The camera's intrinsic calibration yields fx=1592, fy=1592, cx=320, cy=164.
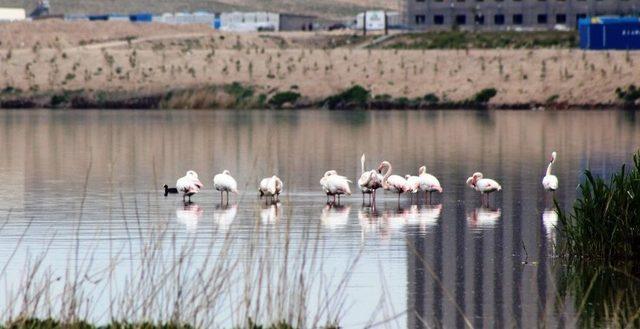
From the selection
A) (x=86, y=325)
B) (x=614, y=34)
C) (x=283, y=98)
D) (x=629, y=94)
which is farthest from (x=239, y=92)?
(x=86, y=325)

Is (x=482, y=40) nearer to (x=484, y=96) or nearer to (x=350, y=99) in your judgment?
(x=350, y=99)

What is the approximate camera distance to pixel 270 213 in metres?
25.6

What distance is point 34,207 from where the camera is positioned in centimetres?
2659

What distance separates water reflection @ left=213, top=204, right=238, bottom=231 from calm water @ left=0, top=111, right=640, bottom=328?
0.06 metres

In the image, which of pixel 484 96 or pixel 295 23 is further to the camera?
pixel 295 23

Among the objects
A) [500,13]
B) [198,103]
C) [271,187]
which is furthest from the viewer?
[500,13]

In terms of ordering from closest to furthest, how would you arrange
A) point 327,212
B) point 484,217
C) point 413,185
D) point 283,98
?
point 484,217 → point 327,212 → point 413,185 → point 283,98

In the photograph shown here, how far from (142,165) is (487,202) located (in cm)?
1182

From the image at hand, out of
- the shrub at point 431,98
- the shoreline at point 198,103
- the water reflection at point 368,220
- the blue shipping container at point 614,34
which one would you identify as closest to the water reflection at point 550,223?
the water reflection at point 368,220

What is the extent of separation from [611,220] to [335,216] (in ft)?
24.8

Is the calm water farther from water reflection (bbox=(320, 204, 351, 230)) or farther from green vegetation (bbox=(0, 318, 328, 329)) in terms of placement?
green vegetation (bbox=(0, 318, 328, 329))

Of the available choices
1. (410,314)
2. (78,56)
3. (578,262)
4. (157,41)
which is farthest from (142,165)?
(157,41)

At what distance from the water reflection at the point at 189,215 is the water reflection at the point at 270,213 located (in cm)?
101

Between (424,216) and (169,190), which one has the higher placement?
(169,190)
